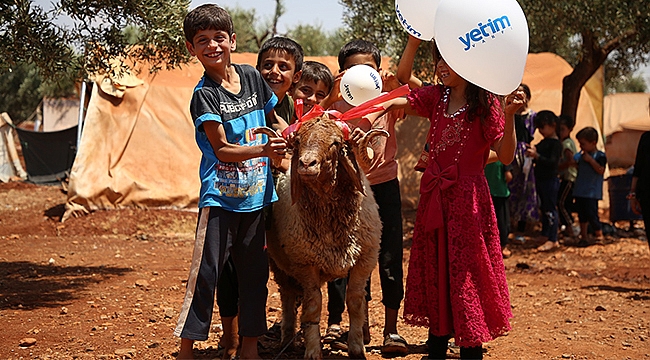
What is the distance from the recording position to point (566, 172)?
1124cm

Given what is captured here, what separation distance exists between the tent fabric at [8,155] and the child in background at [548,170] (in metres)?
15.6

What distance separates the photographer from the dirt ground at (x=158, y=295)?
16.5 feet

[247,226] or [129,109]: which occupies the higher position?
[129,109]

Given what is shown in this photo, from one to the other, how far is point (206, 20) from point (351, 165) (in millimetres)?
1288

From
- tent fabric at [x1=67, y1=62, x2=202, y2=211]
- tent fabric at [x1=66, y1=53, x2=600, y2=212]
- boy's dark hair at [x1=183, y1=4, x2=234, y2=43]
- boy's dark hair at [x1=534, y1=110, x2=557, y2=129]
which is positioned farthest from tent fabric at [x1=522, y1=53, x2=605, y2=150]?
boy's dark hair at [x1=183, y1=4, x2=234, y2=43]

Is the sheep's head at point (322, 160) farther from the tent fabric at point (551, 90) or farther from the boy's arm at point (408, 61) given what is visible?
the tent fabric at point (551, 90)

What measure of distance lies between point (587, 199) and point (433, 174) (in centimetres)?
769

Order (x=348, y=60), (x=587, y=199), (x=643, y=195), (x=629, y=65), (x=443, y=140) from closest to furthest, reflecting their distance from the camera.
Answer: (x=443, y=140)
(x=348, y=60)
(x=643, y=195)
(x=587, y=199)
(x=629, y=65)

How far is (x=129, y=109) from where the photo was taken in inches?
537

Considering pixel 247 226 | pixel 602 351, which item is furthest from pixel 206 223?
pixel 602 351

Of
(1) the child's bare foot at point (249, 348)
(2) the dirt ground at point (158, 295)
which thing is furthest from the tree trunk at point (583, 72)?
(1) the child's bare foot at point (249, 348)

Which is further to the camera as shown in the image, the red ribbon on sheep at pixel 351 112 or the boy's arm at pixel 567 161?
the boy's arm at pixel 567 161

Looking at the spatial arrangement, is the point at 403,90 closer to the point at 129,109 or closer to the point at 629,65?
the point at 129,109

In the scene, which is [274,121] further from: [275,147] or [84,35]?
[84,35]
